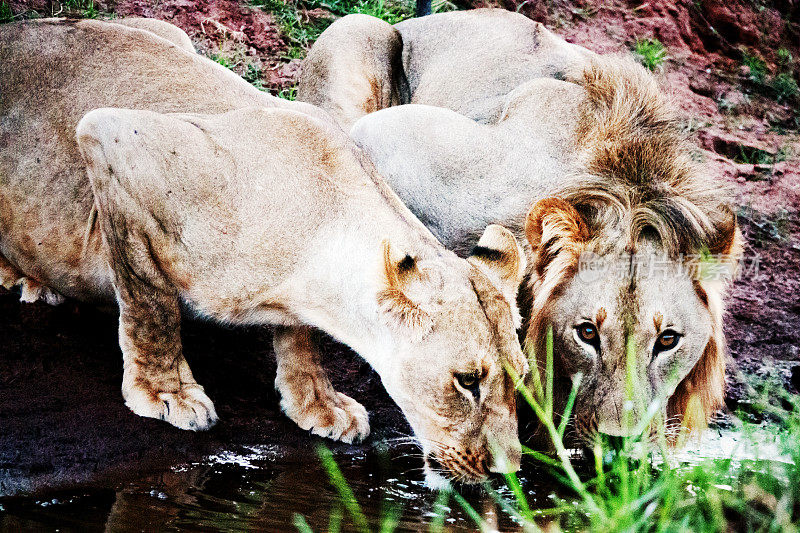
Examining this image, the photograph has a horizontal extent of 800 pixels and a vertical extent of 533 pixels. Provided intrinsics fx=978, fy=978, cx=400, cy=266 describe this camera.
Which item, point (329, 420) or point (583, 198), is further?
point (329, 420)

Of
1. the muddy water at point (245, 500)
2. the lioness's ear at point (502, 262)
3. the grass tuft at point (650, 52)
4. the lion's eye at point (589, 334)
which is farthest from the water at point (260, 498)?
the grass tuft at point (650, 52)

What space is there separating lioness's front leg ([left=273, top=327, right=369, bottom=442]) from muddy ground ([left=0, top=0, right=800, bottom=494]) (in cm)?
9

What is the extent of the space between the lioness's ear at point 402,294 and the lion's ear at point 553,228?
2.55ft

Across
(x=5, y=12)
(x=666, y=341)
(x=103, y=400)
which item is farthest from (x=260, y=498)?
(x=5, y=12)

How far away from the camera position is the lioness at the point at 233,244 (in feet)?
11.8

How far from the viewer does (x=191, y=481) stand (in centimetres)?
366

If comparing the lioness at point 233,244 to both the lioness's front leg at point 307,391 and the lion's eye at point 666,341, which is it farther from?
the lion's eye at point 666,341

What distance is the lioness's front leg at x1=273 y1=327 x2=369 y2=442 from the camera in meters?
4.46

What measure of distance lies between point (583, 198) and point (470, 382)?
3.95 ft

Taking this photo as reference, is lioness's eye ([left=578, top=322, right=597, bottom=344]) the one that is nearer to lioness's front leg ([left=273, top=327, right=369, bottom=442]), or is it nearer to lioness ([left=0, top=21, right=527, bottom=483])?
lioness ([left=0, top=21, right=527, bottom=483])

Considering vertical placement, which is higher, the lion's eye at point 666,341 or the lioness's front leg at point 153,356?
the lion's eye at point 666,341

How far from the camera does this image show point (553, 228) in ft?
13.6

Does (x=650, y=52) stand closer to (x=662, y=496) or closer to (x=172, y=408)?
(x=172, y=408)

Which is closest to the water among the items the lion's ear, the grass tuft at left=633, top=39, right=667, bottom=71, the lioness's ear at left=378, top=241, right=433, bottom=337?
the lioness's ear at left=378, top=241, right=433, bottom=337
